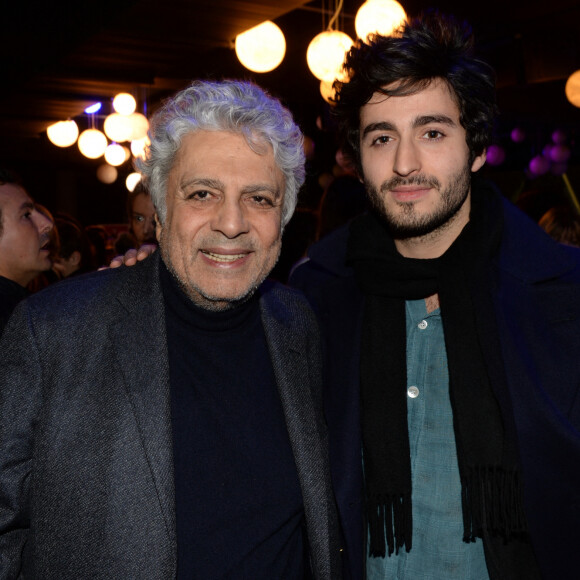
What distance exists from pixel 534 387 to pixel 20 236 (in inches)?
93.1

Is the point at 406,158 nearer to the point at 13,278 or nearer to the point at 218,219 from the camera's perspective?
the point at 218,219

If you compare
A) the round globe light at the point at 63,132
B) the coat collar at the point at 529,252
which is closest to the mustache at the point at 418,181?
the coat collar at the point at 529,252

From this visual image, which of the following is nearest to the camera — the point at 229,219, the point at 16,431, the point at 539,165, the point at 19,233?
the point at 16,431

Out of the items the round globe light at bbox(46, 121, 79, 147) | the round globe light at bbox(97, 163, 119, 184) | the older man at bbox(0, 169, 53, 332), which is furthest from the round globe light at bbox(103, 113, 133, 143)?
the round globe light at bbox(97, 163, 119, 184)

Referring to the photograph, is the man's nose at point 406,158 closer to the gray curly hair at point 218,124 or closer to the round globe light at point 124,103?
the gray curly hair at point 218,124

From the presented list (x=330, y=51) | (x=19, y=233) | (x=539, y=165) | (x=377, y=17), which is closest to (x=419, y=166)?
(x=19, y=233)

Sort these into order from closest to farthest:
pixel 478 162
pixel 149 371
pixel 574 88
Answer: pixel 149 371, pixel 478 162, pixel 574 88

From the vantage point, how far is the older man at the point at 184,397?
150 cm

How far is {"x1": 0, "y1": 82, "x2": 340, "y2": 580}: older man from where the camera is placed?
1.50 metres

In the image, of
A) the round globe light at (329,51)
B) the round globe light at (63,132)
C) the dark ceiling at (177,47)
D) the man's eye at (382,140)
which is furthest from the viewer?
the round globe light at (63,132)

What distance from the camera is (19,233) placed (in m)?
2.89

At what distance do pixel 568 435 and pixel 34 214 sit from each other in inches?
102

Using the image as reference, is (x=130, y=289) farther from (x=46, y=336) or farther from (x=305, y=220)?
(x=305, y=220)

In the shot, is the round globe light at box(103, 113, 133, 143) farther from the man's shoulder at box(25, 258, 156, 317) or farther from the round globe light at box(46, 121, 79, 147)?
the man's shoulder at box(25, 258, 156, 317)
